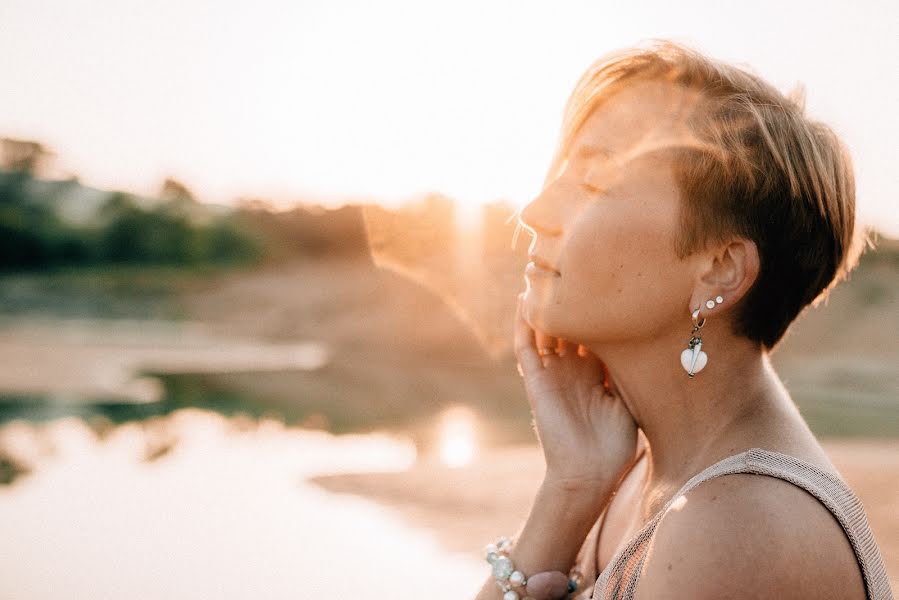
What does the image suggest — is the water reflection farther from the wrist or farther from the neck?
the neck

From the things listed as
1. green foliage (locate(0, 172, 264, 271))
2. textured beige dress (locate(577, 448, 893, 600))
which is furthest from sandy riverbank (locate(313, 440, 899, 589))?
green foliage (locate(0, 172, 264, 271))

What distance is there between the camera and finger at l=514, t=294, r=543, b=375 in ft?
8.72

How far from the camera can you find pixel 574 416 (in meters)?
2.50

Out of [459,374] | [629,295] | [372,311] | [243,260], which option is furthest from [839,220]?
[243,260]

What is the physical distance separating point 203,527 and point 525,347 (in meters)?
4.54

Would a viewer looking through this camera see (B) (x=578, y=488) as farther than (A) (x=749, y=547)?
Yes

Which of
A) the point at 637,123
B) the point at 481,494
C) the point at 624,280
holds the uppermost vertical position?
the point at 637,123

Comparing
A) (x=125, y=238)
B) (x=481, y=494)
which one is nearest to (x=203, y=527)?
(x=481, y=494)

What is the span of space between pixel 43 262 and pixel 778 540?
4056cm

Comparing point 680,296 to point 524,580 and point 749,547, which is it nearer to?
point 749,547

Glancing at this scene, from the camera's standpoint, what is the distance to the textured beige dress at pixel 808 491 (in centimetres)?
176

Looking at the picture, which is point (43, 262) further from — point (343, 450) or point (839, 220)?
point (839, 220)

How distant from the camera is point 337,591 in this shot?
5.33m

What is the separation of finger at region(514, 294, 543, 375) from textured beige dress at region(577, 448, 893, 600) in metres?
0.78
